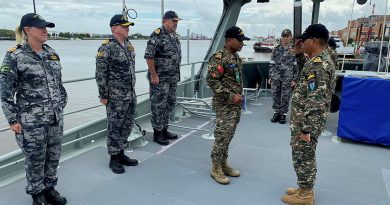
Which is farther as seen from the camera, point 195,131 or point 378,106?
point 195,131

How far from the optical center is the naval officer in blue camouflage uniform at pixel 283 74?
4.69 meters

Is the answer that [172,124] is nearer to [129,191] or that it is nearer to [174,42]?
[174,42]

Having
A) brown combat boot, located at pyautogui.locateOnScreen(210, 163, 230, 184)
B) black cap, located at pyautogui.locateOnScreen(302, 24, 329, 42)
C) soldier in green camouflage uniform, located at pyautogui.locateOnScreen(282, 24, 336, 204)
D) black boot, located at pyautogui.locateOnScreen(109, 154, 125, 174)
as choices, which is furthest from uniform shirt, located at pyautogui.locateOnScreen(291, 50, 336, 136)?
black boot, located at pyautogui.locateOnScreen(109, 154, 125, 174)

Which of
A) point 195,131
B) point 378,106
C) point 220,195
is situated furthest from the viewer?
point 195,131

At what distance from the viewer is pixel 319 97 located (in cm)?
209

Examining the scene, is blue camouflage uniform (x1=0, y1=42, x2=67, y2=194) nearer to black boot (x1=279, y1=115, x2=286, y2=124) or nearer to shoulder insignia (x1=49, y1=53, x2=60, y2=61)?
shoulder insignia (x1=49, y1=53, x2=60, y2=61)

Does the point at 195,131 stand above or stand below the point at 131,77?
below

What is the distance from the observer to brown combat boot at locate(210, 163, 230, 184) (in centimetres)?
273

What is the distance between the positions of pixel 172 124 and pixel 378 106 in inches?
99.8

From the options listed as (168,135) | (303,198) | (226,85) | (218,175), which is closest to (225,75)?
(226,85)

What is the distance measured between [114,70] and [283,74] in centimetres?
282

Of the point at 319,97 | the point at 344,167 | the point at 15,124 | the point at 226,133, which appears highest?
the point at 319,97

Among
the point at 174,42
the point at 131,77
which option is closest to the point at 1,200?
the point at 131,77

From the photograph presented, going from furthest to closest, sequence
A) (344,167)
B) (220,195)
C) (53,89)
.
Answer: (344,167) < (220,195) < (53,89)
